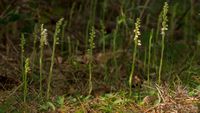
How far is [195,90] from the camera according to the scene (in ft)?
8.36

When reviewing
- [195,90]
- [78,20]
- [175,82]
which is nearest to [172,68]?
[175,82]

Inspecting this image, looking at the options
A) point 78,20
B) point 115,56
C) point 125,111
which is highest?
point 78,20

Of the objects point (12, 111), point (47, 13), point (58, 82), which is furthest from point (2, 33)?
point (12, 111)

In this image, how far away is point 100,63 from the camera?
327 cm

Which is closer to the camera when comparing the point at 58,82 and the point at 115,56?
the point at 58,82

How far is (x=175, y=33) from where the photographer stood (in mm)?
3934

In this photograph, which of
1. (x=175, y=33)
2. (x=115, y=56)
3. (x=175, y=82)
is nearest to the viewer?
(x=175, y=82)

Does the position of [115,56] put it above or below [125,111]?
above

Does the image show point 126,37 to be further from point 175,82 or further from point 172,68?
point 175,82

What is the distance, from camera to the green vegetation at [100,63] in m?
2.45

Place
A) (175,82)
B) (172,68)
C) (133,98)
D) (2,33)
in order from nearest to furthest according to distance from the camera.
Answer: (133,98) < (175,82) < (172,68) < (2,33)

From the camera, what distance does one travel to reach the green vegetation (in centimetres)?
245

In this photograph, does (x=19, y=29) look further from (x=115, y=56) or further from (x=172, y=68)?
(x=172, y=68)

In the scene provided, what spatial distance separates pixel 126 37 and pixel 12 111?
1236 millimetres
